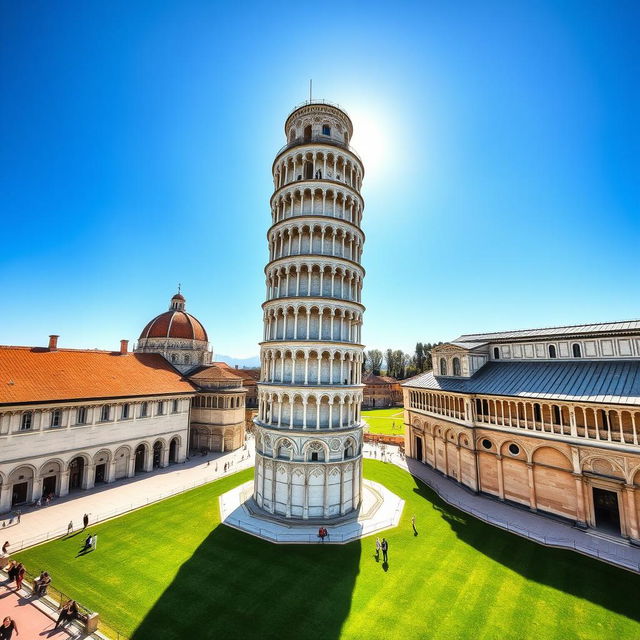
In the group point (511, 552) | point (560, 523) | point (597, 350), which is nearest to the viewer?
point (511, 552)

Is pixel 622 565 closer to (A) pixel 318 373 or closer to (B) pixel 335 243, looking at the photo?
(A) pixel 318 373

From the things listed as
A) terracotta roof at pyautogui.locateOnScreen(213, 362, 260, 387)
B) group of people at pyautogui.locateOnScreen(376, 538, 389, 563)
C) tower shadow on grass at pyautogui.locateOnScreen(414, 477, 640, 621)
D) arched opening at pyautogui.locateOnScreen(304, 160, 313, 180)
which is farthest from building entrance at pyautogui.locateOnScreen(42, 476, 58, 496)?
terracotta roof at pyautogui.locateOnScreen(213, 362, 260, 387)

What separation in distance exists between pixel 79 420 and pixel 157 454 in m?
12.6

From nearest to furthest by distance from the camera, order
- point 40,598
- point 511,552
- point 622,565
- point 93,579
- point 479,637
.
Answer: point 479,637 < point 40,598 < point 93,579 < point 622,565 < point 511,552

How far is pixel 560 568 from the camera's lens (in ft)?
69.1

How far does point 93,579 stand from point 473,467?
31.8 metres

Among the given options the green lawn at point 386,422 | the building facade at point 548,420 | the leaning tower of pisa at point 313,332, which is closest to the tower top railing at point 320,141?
the leaning tower of pisa at point 313,332

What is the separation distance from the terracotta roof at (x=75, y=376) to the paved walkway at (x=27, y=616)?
16116mm

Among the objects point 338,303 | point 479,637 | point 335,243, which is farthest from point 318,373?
point 479,637

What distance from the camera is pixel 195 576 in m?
20.2

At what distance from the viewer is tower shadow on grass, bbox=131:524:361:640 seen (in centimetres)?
1619

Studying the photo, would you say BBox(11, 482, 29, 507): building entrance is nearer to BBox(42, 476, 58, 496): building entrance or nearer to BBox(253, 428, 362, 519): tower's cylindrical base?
BBox(42, 476, 58, 496): building entrance

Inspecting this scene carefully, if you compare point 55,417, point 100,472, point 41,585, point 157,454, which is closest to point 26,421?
point 55,417

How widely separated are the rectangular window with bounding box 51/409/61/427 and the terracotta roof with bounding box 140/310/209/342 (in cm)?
2743
